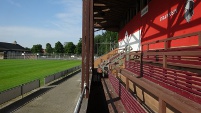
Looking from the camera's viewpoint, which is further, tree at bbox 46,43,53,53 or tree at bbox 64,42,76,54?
tree at bbox 46,43,53,53

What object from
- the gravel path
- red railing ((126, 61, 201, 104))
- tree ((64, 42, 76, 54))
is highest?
tree ((64, 42, 76, 54))

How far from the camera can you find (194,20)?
7996mm

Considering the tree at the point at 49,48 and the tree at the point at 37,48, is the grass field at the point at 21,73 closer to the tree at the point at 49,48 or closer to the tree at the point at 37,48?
the tree at the point at 37,48

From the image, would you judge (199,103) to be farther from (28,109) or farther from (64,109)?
(28,109)

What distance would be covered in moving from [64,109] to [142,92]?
4721 mm

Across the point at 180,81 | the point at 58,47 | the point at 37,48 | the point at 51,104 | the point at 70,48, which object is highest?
the point at 58,47

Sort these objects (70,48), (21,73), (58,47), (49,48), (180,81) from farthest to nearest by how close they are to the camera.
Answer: (49,48) → (58,47) → (70,48) → (21,73) → (180,81)

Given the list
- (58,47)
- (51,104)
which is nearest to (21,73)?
(51,104)

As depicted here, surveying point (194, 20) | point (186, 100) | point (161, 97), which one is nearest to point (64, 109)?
point (194, 20)

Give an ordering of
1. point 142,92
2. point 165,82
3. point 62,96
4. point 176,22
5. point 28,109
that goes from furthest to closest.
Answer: point 62,96 → point 28,109 → point 176,22 → point 142,92 → point 165,82

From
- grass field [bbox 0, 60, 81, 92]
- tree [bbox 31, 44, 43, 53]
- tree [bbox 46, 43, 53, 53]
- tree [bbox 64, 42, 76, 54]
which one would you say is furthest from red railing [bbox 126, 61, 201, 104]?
tree [bbox 46, 43, 53, 53]

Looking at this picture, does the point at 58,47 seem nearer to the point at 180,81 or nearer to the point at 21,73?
the point at 21,73

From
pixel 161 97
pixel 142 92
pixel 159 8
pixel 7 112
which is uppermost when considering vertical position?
pixel 159 8

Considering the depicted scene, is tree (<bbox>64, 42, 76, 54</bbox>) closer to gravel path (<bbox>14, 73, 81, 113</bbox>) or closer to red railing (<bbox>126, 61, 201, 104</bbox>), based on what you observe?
gravel path (<bbox>14, 73, 81, 113</bbox>)
